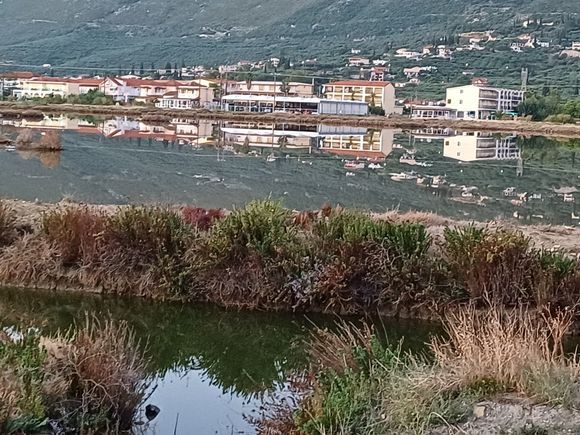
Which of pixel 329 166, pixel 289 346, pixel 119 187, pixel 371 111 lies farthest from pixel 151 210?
pixel 371 111

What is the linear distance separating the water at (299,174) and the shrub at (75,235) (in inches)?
224

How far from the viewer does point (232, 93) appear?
322 feet

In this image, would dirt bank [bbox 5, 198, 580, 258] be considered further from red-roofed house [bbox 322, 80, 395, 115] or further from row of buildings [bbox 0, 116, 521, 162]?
red-roofed house [bbox 322, 80, 395, 115]

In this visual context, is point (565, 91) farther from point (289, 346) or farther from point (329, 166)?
point (289, 346)

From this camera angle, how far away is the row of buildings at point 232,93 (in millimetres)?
89375

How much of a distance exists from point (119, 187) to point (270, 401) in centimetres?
1574

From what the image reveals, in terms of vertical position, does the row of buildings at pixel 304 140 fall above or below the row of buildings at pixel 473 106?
below

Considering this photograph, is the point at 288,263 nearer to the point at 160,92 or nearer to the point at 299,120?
the point at 299,120

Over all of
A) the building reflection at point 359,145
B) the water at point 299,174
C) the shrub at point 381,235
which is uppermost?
the shrub at point 381,235

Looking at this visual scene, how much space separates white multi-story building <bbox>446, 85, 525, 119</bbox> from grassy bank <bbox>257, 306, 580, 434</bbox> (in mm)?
87845

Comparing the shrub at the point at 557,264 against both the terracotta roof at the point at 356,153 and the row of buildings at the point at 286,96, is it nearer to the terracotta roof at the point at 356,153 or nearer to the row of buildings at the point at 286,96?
the terracotta roof at the point at 356,153

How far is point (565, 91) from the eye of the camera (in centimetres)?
9969

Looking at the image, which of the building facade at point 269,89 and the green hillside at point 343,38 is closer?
the building facade at point 269,89

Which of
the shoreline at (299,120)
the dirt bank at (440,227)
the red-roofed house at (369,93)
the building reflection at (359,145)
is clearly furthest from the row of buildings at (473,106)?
the dirt bank at (440,227)
